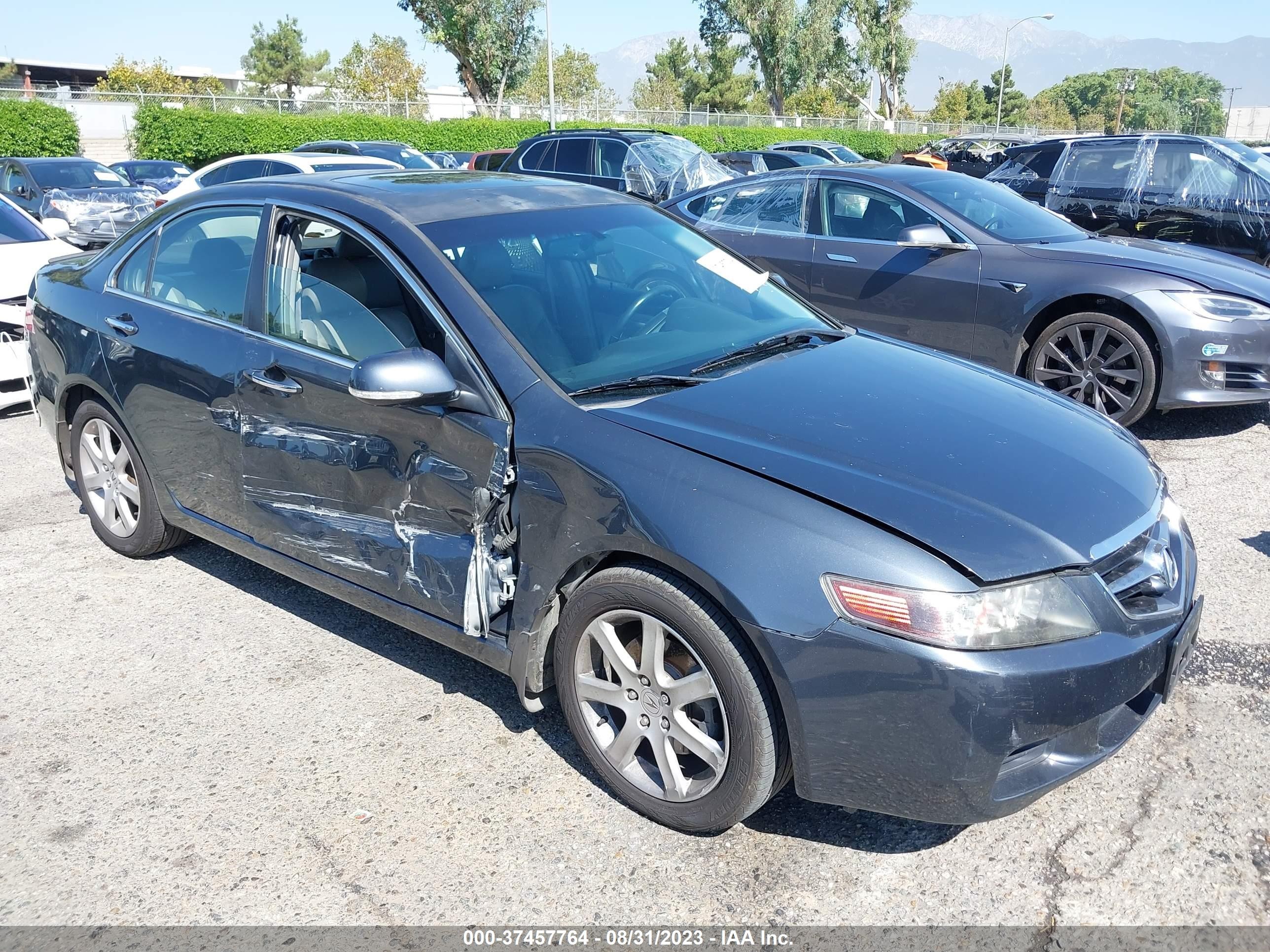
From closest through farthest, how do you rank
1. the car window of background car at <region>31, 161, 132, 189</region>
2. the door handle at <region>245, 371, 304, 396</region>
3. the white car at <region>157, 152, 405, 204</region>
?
the door handle at <region>245, 371, 304, 396</region>, the white car at <region>157, 152, 405, 204</region>, the car window of background car at <region>31, 161, 132, 189</region>

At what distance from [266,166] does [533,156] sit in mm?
3913

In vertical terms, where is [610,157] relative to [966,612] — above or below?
above

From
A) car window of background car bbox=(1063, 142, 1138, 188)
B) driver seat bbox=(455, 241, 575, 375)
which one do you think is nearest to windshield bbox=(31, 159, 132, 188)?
car window of background car bbox=(1063, 142, 1138, 188)

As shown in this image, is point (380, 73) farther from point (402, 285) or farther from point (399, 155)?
point (402, 285)

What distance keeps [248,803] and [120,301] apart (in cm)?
235

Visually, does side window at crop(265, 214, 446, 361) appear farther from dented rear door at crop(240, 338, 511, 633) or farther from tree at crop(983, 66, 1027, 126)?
tree at crop(983, 66, 1027, 126)

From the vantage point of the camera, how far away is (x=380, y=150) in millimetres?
18859

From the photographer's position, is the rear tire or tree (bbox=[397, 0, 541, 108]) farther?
tree (bbox=[397, 0, 541, 108])

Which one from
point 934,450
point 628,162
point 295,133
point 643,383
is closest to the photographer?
point 934,450

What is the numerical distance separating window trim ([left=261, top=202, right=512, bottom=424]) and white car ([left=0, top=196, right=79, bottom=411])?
381cm

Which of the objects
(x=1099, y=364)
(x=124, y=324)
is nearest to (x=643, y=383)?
(x=124, y=324)

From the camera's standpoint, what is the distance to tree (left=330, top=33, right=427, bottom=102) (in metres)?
59.6

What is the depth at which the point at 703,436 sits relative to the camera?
8.91 feet

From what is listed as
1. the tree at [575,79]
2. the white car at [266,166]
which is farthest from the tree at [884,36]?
the white car at [266,166]
